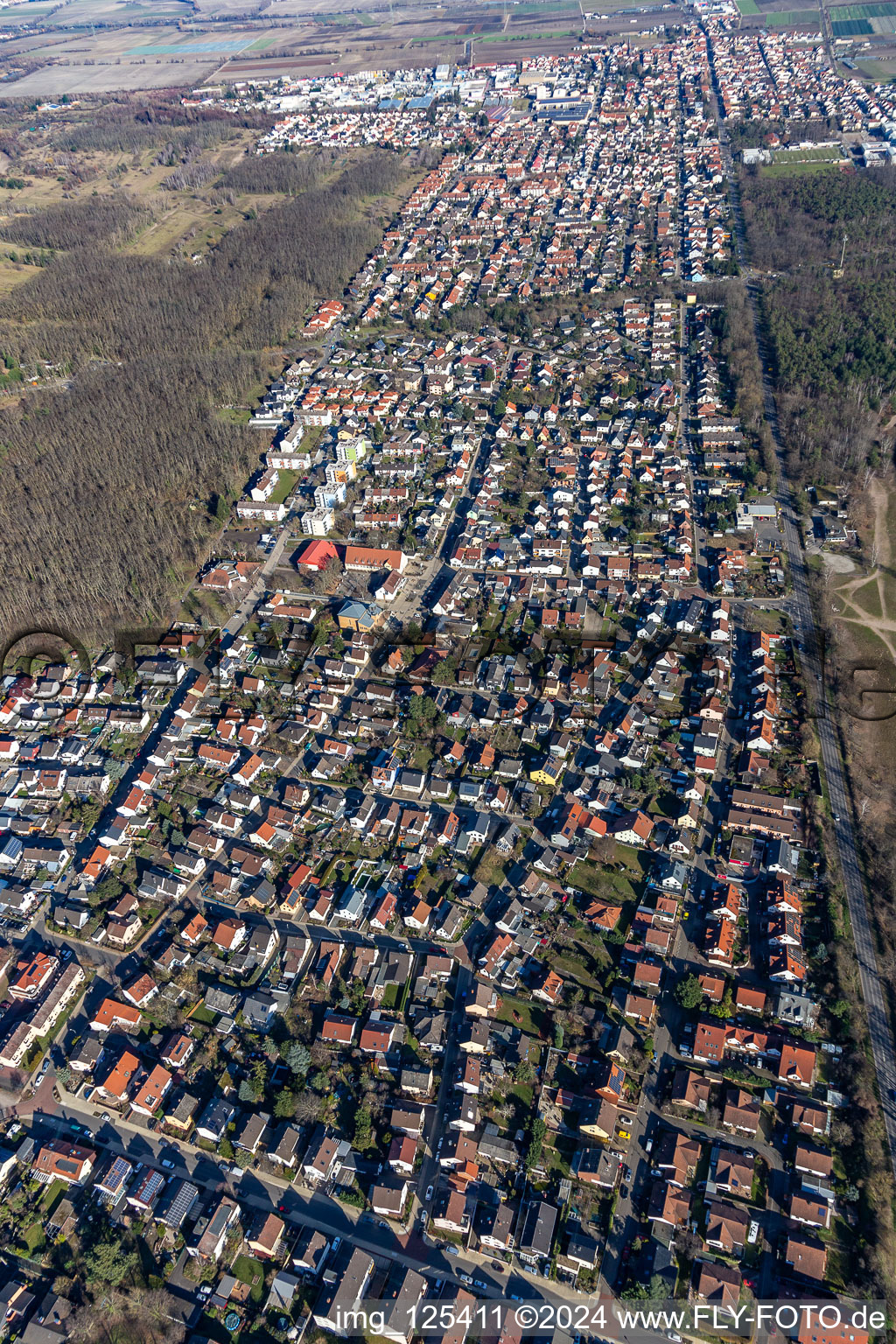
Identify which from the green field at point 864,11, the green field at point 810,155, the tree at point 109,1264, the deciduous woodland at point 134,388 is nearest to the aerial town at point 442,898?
the tree at point 109,1264

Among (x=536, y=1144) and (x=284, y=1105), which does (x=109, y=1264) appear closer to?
(x=284, y=1105)

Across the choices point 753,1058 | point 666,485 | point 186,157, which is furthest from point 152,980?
point 186,157

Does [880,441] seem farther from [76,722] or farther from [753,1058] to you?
[76,722]

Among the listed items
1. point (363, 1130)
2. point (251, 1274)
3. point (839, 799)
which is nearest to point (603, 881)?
point (839, 799)

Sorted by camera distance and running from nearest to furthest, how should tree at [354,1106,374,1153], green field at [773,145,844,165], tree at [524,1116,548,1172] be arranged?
tree at [524,1116,548,1172], tree at [354,1106,374,1153], green field at [773,145,844,165]

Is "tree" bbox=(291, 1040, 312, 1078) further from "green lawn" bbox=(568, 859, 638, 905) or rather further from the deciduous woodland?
the deciduous woodland

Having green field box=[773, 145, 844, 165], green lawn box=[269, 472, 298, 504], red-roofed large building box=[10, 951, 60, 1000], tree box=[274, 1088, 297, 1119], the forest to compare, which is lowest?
tree box=[274, 1088, 297, 1119]

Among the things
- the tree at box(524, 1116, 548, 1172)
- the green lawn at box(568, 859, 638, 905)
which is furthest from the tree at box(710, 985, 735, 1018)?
the tree at box(524, 1116, 548, 1172)
